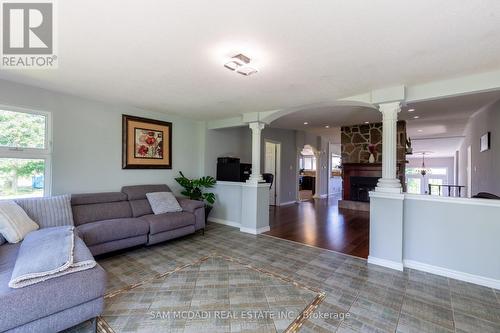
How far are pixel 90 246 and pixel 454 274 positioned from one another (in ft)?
13.9

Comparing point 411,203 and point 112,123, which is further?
point 112,123

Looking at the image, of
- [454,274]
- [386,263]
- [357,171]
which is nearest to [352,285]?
[386,263]

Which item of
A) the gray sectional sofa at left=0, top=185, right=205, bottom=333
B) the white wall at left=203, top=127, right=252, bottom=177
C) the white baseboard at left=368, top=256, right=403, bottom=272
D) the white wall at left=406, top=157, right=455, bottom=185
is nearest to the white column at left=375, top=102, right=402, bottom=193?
the white baseboard at left=368, top=256, right=403, bottom=272

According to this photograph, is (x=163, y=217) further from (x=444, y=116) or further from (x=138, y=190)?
(x=444, y=116)

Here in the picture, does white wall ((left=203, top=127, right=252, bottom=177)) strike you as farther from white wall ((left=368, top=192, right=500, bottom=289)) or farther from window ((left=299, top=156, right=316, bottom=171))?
window ((left=299, top=156, right=316, bottom=171))

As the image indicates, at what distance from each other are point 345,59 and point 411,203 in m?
2.02

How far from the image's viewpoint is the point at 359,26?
1667mm

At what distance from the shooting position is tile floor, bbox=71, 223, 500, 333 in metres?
1.85

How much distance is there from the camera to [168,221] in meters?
3.51

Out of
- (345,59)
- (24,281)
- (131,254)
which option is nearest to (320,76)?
(345,59)

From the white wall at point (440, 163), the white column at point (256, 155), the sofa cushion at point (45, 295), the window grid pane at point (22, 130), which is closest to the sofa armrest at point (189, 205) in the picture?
the white column at point (256, 155)

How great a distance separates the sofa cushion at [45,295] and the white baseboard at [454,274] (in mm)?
3331

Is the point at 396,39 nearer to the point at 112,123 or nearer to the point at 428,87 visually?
the point at 428,87

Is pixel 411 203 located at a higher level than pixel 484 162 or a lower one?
lower
